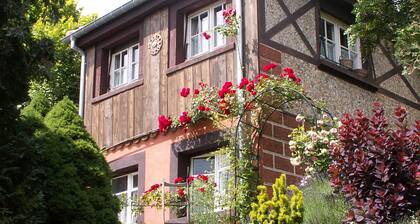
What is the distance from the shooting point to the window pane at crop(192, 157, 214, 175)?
11008 millimetres

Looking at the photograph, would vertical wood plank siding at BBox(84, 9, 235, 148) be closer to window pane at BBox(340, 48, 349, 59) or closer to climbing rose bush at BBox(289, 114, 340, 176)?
climbing rose bush at BBox(289, 114, 340, 176)

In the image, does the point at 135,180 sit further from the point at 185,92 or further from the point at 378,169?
the point at 378,169

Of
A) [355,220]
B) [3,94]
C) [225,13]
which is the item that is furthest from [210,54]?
[355,220]

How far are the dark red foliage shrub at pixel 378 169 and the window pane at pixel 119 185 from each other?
6467mm

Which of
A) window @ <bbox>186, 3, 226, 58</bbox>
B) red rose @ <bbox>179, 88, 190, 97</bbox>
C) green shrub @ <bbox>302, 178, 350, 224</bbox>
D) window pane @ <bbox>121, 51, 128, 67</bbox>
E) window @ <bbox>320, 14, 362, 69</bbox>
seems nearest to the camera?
green shrub @ <bbox>302, 178, 350, 224</bbox>

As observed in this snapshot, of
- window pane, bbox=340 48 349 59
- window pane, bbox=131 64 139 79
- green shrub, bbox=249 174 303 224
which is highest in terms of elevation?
window pane, bbox=340 48 349 59

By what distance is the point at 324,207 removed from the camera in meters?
7.55

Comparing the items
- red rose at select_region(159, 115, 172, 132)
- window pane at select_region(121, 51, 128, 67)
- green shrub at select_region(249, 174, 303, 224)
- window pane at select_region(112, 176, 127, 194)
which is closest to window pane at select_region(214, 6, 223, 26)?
red rose at select_region(159, 115, 172, 132)

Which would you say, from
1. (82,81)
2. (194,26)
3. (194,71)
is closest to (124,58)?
(82,81)

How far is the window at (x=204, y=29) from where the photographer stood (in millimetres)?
11645

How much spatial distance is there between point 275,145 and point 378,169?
13.7 ft

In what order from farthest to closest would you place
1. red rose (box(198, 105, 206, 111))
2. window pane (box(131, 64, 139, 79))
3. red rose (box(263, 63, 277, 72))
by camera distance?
window pane (box(131, 64, 139, 79)), red rose (box(198, 105, 206, 111)), red rose (box(263, 63, 277, 72))

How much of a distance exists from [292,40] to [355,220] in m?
5.41

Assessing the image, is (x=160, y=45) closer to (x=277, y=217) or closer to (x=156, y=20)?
(x=156, y=20)
